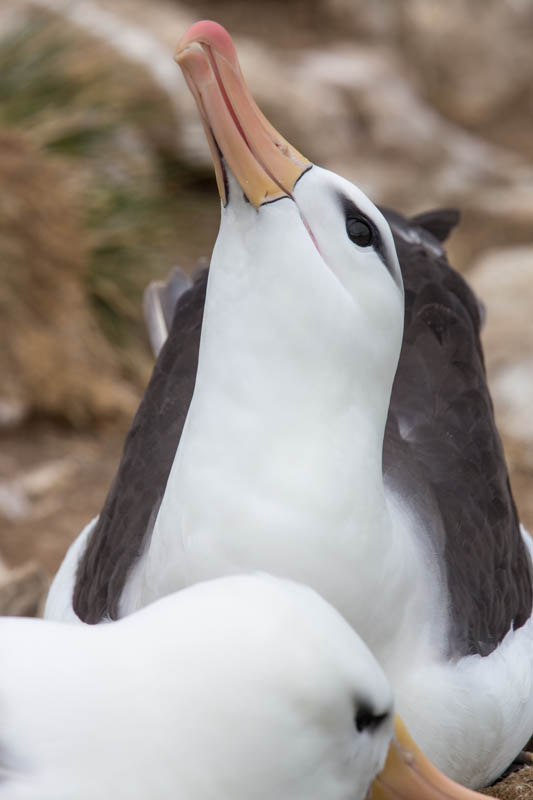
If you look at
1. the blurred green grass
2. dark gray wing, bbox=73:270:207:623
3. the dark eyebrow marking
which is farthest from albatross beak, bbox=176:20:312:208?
the blurred green grass

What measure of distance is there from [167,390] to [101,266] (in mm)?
4182

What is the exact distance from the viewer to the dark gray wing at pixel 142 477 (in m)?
3.43

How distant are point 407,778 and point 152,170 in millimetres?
7179

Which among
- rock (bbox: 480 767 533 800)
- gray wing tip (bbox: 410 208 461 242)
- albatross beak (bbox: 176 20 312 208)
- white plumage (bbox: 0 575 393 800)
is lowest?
rock (bbox: 480 767 533 800)

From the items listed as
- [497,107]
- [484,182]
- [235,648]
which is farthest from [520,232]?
[235,648]

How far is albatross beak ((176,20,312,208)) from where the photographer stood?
2.79 meters

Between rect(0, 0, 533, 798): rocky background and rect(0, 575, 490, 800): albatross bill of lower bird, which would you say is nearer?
rect(0, 575, 490, 800): albatross bill of lower bird

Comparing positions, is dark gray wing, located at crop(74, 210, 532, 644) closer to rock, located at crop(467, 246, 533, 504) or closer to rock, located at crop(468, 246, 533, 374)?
rock, located at crop(467, 246, 533, 504)

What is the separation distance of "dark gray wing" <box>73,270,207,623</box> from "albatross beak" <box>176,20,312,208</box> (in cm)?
104

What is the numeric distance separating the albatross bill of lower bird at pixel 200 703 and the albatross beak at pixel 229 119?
0.92 metres

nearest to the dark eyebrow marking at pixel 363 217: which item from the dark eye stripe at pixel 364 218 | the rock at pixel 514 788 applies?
the dark eye stripe at pixel 364 218

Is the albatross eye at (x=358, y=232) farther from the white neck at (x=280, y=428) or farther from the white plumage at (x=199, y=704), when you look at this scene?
the white plumage at (x=199, y=704)

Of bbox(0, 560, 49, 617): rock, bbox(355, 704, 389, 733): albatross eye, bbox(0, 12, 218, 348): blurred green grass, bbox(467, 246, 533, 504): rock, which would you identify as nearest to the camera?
bbox(355, 704, 389, 733): albatross eye

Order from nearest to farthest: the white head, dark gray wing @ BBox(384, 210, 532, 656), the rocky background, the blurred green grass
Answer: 1. the white head
2. dark gray wing @ BBox(384, 210, 532, 656)
3. the rocky background
4. the blurred green grass
